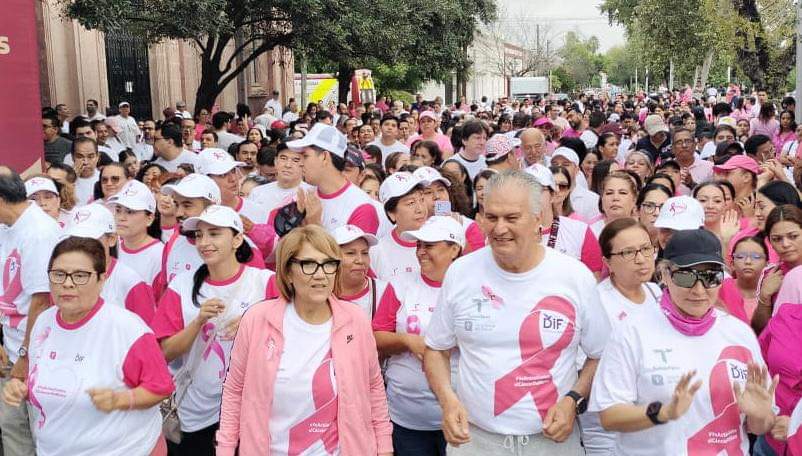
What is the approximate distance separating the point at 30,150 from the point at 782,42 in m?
15.6

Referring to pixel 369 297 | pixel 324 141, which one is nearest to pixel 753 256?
pixel 369 297

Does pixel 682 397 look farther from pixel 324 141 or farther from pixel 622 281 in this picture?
→ pixel 324 141

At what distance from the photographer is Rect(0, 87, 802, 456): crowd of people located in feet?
11.5

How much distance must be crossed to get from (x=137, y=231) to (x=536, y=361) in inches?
119

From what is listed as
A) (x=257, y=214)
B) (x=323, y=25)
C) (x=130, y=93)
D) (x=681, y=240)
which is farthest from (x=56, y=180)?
(x=130, y=93)

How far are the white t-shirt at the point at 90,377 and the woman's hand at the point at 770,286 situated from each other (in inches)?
127

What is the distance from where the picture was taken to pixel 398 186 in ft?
18.4

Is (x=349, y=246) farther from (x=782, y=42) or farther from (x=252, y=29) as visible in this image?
(x=782, y=42)

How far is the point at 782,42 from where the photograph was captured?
18875 mm

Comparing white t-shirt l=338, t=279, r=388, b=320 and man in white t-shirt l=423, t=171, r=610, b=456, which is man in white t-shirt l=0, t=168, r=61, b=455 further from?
man in white t-shirt l=423, t=171, r=610, b=456

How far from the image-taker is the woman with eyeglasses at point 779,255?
4.98 metres

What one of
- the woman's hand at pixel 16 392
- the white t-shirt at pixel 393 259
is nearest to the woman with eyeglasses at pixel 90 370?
the woman's hand at pixel 16 392

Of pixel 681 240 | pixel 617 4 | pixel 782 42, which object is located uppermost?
pixel 617 4

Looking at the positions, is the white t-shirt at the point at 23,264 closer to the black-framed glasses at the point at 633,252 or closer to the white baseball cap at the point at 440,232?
the white baseball cap at the point at 440,232
